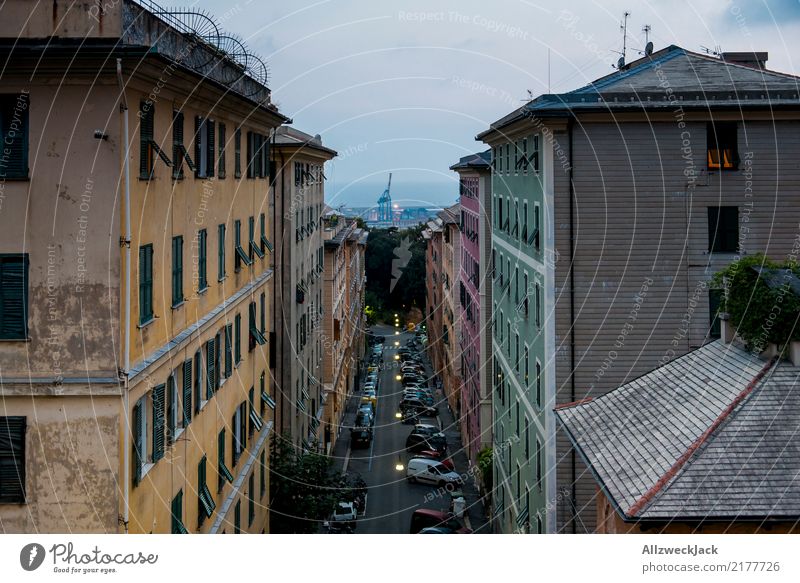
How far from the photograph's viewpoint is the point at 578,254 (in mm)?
26250

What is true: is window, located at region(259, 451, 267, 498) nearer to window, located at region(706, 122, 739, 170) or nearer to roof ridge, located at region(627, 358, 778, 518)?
window, located at region(706, 122, 739, 170)

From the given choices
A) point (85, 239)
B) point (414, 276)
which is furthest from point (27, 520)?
point (414, 276)

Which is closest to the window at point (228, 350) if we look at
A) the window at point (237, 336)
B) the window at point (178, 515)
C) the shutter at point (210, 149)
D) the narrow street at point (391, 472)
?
the window at point (237, 336)

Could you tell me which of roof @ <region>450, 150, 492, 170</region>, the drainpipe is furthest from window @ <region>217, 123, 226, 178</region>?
roof @ <region>450, 150, 492, 170</region>

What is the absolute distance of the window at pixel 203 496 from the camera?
65.6 ft

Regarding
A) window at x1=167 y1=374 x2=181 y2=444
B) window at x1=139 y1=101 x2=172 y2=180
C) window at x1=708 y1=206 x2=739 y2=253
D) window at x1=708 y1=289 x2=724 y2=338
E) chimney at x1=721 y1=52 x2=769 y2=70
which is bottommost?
window at x1=167 y1=374 x2=181 y2=444

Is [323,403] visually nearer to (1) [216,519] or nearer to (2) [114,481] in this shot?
(1) [216,519]

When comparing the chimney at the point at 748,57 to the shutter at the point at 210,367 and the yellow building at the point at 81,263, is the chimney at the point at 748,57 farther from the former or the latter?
the yellow building at the point at 81,263

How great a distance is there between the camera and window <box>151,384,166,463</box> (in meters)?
16.4

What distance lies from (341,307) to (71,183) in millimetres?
50713

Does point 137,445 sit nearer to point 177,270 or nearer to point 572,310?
point 177,270

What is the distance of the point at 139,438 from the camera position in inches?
611

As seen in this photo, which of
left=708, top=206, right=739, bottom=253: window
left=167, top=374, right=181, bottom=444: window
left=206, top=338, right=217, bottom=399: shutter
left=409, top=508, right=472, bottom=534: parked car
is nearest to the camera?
left=167, top=374, right=181, bottom=444: window

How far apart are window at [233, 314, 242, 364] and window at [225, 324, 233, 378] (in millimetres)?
717
